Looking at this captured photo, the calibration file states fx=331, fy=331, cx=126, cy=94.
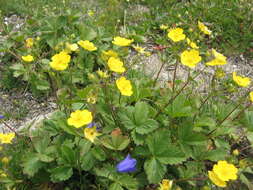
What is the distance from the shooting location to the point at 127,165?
1848mm

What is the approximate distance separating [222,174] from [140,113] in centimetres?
58

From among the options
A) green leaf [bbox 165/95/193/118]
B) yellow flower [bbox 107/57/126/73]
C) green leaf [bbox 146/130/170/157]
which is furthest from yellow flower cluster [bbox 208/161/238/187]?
yellow flower [bbox 107/57/126/73]

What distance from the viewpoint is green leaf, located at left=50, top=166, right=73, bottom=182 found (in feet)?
6.15

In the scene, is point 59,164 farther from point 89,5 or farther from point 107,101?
point 89,5

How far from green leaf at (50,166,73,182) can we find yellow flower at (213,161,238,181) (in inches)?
31.9

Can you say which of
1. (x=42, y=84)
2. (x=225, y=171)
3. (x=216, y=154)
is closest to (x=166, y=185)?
(x=225, y=171)

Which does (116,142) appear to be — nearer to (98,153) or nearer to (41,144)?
(98,153)

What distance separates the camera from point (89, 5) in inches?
171

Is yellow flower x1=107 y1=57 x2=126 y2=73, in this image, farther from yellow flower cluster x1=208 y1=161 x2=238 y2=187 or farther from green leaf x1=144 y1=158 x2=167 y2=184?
yellow flower cluster x1=208 y1=161 x2=238 y2=187

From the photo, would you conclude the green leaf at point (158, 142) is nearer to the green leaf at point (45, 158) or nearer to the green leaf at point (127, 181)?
the green leaf at point (127, 181)

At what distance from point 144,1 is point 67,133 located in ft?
9.21

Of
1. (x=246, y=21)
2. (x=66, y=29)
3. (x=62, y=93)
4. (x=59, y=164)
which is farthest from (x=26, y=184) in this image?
(x=246, y=21)

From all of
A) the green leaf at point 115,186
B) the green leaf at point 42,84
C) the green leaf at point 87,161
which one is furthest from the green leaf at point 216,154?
the green leaf at point 42,84

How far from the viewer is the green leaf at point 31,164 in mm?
1904
